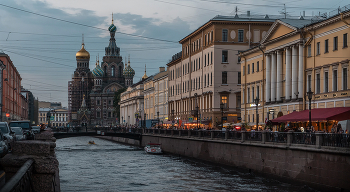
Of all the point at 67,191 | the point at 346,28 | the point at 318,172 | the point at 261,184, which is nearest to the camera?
the point at 318,172

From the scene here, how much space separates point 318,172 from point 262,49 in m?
33.4

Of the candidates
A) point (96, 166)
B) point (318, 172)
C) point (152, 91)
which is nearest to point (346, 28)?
point (318, 172)

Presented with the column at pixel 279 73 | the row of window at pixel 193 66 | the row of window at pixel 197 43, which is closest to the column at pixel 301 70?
the column at pixel 279 73

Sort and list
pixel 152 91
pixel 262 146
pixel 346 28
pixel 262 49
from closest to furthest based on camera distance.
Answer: pixel 262 146 < pixel 346 28 < pixel 262 49 < pixel 152 91

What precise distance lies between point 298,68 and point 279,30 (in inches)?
237

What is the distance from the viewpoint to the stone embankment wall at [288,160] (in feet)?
85.7

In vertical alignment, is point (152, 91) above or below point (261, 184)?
above

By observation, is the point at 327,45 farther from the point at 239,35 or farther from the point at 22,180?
the point at 22,180

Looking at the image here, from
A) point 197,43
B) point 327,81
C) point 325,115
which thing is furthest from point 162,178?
point 197,43

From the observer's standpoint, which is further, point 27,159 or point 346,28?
point 346,28

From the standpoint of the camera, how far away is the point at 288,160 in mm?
32219

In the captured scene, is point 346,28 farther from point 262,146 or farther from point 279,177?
point 279,177

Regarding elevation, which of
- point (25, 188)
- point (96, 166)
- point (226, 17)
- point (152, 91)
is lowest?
point (96, 166)

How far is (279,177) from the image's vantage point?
33.1 meters
